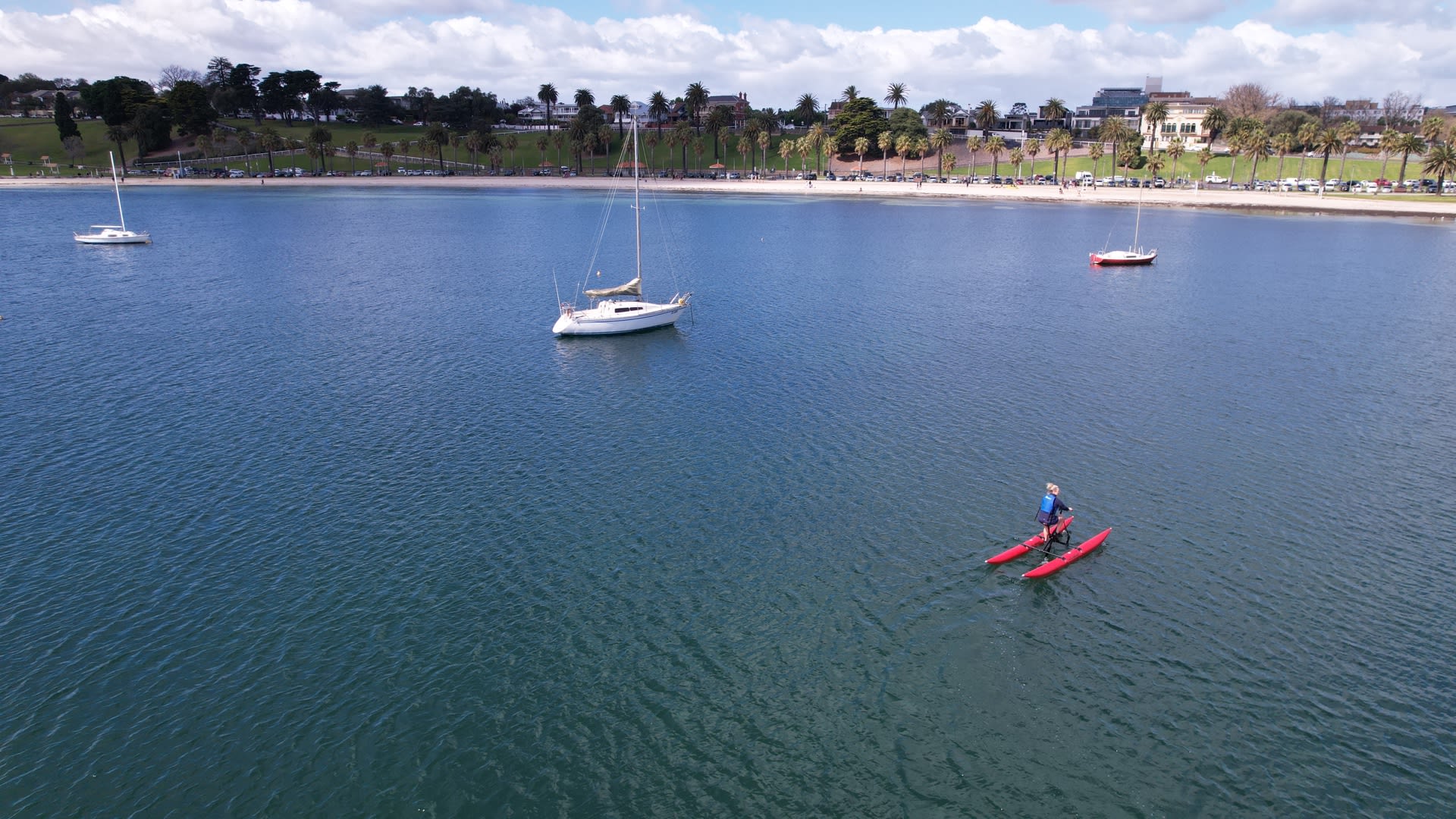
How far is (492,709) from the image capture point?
29203mm

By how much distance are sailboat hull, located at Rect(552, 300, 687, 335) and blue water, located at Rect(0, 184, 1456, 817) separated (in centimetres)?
167

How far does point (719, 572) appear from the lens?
126 feet

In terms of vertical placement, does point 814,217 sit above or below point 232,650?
above

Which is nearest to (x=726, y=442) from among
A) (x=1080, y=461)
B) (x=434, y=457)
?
(x=434, y=457)

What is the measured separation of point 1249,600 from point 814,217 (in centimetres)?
15999

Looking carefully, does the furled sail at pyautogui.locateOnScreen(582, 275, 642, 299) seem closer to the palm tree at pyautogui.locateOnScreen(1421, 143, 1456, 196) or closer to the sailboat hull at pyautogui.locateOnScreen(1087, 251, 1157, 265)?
the sailboat hull at pyautogui.locateOnScreen(1087, 251, 1157, 265)

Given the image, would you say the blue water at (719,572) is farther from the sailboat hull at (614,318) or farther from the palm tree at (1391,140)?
the palm tree at (1391,140)

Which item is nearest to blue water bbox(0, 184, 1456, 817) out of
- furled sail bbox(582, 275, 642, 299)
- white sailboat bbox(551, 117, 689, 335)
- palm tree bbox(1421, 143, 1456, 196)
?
white sailboat bbox(551, 117, 689, 335)

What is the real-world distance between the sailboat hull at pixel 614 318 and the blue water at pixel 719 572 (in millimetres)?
1671

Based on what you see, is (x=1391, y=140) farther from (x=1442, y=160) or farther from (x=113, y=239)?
(x=113, y=239)

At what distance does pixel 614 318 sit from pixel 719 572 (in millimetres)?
44938

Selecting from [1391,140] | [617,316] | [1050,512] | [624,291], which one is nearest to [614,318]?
[617,316]

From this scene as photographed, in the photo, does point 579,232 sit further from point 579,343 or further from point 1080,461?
point 1080,461

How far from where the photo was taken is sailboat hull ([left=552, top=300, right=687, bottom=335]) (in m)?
78.2
